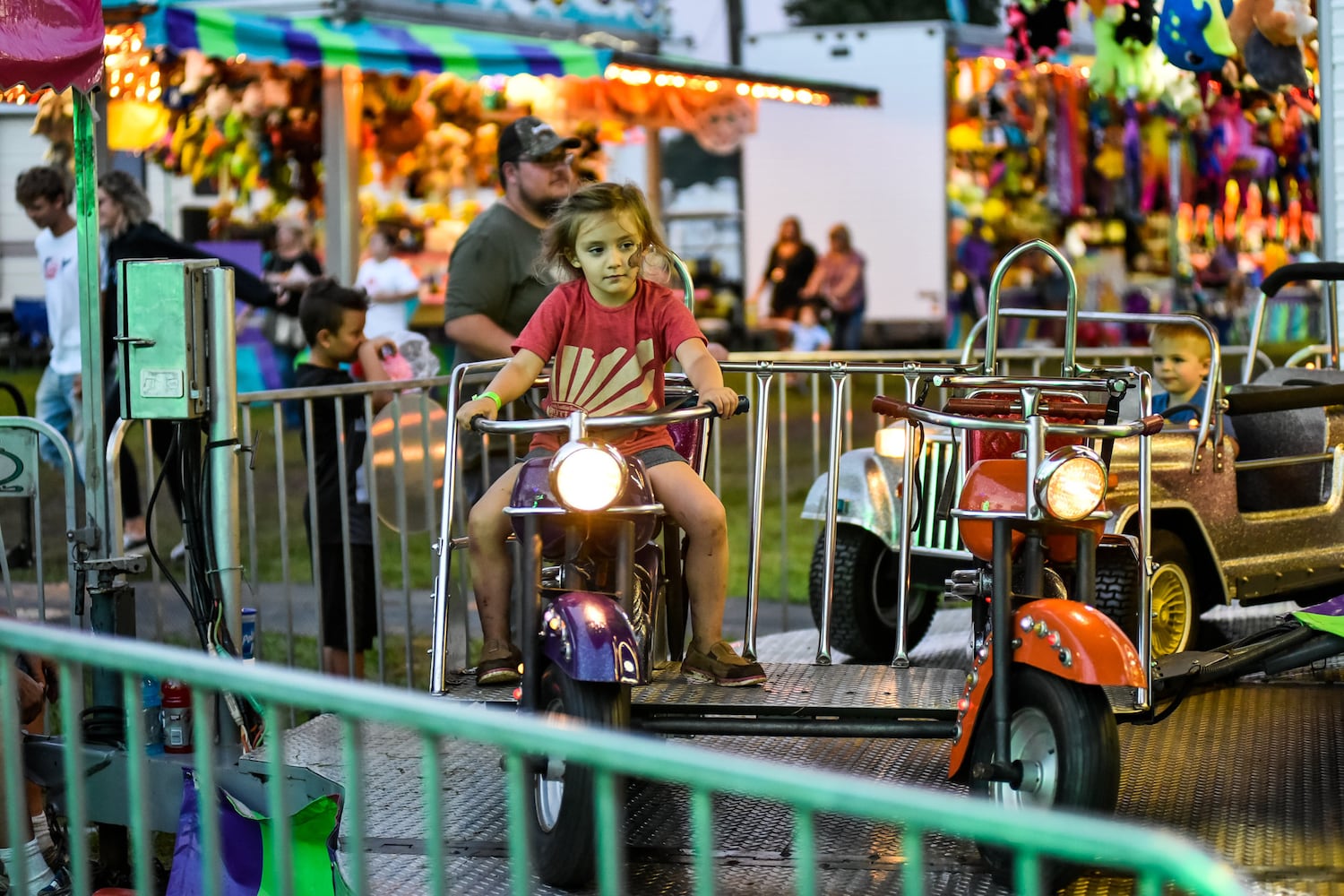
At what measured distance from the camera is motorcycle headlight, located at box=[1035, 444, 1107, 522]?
4051 millimetres

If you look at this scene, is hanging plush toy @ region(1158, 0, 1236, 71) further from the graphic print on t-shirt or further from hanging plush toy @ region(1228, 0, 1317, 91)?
the graphic print on t-shirt

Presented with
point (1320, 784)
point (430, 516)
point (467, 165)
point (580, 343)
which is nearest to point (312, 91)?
point (467, 165)

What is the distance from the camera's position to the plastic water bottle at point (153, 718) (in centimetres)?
469

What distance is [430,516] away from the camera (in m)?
6.90

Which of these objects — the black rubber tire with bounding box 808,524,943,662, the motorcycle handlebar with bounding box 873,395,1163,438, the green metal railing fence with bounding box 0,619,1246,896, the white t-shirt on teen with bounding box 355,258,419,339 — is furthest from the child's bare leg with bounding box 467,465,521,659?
the white t-shirt on teen with bounding box 355,258,419,339

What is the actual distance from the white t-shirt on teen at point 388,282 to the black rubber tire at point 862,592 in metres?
A: 8.63

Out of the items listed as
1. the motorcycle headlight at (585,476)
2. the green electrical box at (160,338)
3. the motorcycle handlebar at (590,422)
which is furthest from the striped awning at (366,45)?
the motorcycle headlight at (585,476)

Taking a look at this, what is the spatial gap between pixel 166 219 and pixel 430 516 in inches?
374

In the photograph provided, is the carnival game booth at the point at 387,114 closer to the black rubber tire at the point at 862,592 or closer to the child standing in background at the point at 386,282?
the child standing in background at the point at 386,282

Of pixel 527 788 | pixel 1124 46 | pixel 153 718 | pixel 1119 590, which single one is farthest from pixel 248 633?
pixel 1124 46

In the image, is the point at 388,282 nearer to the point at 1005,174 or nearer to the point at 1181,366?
the point at 1005,174

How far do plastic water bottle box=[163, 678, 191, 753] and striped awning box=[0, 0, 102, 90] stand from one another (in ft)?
5.68

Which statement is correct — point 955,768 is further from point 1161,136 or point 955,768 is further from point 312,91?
point 1161,136

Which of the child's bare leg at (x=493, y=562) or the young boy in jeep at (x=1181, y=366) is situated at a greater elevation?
the young boy in jeep at (x=1181, y=366)
